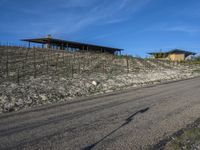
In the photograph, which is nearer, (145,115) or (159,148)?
(159,148)

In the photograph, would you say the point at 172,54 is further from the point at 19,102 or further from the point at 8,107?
the point at 8,107

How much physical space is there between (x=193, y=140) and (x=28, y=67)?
70.4ft

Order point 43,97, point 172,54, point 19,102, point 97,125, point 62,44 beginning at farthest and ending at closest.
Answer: point 172,54
point 62,44
point 43,97
point 19,102
point 97,125

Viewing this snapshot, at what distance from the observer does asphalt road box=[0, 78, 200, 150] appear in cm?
688

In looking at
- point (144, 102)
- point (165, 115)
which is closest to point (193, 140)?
point (165, 115)

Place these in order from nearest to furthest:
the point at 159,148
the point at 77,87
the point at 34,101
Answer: the point at 159,148
the point at 34,101
the point at 77,87

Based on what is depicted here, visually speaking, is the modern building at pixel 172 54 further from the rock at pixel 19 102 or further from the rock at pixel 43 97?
the rock at pixel 19 102

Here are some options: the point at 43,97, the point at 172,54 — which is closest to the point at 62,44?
the point at 172,54

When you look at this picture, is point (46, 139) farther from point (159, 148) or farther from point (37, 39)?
point (37, 39)

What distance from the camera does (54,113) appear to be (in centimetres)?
1081

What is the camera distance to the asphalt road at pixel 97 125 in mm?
6875

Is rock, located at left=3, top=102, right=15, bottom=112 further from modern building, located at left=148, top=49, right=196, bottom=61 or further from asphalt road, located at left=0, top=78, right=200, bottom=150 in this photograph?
modern building, located at left=148, top=49, right=196, bottom=61

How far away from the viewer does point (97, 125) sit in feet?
28.2

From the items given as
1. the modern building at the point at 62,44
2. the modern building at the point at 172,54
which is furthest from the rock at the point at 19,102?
the modern building at the point at 172,54
